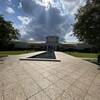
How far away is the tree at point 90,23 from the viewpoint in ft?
61.9

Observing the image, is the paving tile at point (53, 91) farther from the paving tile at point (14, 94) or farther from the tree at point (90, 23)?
the tree at point (90, 23)

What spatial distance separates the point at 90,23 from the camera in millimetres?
19312

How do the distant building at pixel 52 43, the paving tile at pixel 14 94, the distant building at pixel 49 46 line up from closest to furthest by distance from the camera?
1. the paving tile at pixel 14 94
2. the distant building at pixel 49 46
3. the distant building at pixel 52 43

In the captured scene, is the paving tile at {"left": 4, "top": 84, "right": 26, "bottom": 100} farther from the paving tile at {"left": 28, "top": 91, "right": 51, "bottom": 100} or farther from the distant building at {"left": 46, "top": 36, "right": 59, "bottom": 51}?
the distant building at {"left": 46, "top": 36, "right": 59, "bottom": 51}

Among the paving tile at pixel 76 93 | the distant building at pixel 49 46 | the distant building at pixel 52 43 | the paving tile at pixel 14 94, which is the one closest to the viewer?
the paving tile at pixel 14 94

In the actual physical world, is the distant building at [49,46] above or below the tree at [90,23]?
below

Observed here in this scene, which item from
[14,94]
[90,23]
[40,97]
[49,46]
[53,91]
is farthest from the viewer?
[49,46]

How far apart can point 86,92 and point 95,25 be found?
13691mm

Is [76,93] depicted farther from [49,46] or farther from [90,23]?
[49,46]

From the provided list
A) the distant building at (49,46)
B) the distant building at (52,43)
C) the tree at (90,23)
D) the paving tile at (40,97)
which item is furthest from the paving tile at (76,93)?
the distant building at (52,43)

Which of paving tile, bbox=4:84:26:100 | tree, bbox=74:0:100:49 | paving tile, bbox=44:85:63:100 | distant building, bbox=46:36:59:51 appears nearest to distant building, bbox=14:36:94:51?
distant building, bbox=46:36:59:51

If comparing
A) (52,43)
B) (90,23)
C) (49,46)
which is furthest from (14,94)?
(52,43)

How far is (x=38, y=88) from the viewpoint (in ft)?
21.2

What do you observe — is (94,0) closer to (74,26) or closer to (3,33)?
(74,26)
